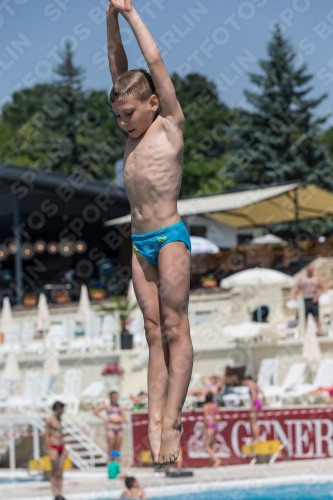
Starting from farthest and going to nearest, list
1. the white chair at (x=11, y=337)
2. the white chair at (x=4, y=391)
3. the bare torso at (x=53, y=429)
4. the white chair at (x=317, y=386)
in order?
the white chair at (x=11, y=337) < the white chair at (x=4, y=391) < the white chair at (x=317, y=386) < the bare torso at (x=53, y=429)

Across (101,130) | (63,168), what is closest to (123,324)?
(63,168)

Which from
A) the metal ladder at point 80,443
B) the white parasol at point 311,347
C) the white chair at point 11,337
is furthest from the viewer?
the white chair at point 11,337

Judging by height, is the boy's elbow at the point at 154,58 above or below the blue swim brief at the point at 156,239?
above

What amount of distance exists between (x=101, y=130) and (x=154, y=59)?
47774 millimetres

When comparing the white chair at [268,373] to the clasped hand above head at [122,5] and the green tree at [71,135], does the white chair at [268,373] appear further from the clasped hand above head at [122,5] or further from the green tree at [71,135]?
the green tree at [71,135]

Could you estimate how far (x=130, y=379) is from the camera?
1977 cm

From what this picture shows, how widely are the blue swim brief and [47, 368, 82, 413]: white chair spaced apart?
50.6ft

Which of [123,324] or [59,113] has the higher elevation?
[59,113]

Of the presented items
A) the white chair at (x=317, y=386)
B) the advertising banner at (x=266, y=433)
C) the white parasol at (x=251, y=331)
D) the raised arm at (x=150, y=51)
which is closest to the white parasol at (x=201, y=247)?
the white parasol at (x=251, y=331)

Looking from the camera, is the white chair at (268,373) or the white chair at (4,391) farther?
the white chair at (4,391)

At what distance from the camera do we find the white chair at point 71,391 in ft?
62.0

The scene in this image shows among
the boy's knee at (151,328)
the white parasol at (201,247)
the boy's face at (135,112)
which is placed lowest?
the boy's knee at (151,328)

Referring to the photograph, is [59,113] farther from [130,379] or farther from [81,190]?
[130,379]

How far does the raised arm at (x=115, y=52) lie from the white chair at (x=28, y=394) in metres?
15.1
